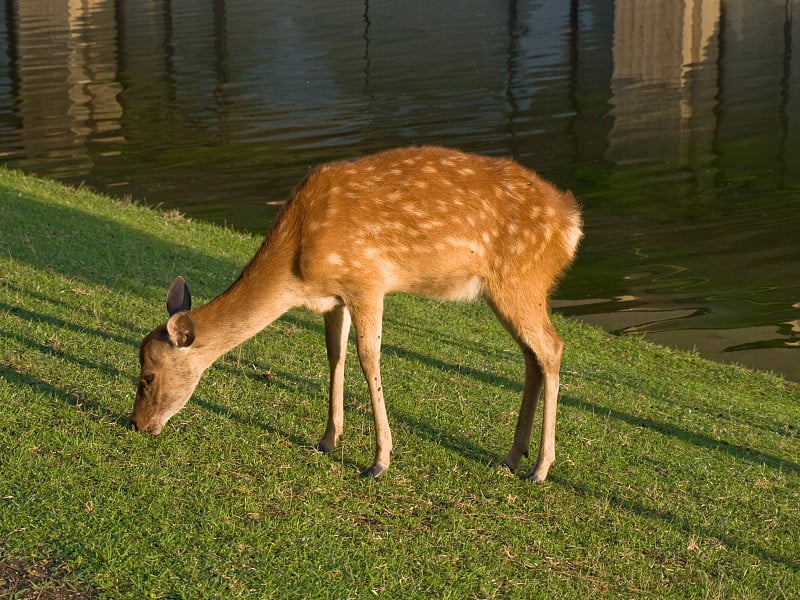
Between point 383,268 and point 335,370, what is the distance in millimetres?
736

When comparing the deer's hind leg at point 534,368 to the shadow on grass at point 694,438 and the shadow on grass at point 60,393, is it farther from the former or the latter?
the shadow on grass at point 60,393

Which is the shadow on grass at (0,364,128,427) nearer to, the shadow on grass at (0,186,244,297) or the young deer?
the young deer

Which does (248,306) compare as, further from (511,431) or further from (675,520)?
(675,520)

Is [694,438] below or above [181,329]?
below

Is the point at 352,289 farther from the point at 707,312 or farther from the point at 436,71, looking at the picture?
the point at 436,71

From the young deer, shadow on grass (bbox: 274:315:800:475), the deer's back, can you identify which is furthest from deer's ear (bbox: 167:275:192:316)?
shadow on grass (bbox: 274:315:800:475)

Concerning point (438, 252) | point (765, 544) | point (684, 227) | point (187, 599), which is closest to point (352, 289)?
point (438, 252)

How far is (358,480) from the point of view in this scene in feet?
19.5

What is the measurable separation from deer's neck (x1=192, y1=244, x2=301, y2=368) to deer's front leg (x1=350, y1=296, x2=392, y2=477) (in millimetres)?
352

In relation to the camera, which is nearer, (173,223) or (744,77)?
(173,223)

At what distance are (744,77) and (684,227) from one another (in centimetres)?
1515

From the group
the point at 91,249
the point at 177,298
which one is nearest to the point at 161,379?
the point at 177,298

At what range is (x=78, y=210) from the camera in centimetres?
1284

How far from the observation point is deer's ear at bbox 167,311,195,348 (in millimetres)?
5859
